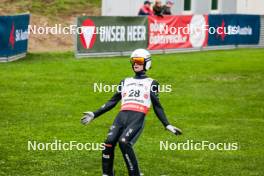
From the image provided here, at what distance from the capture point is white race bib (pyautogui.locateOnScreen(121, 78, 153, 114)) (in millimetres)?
11102

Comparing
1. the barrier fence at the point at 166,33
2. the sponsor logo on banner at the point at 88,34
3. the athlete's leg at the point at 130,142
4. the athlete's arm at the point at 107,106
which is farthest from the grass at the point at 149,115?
the athlete's leg at the point at 130,142

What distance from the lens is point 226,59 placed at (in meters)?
32.4

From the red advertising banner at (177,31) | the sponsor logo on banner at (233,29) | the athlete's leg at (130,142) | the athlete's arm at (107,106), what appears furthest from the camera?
the sponsor logo on banner at (233,29)

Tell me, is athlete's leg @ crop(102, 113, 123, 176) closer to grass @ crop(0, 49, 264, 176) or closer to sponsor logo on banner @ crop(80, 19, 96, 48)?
grass @ crop(0, 49, 264, 176)

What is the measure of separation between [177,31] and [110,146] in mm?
23788

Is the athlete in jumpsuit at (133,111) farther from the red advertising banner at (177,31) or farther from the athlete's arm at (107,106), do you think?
the red advertising banner at (177,31)

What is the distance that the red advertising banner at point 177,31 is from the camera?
33250mm

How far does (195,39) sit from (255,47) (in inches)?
228

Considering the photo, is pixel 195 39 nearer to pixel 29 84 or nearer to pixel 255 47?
pixel 255 47

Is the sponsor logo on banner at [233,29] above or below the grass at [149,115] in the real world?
above

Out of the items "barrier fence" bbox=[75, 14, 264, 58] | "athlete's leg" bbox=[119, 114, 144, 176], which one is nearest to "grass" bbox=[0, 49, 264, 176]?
"barrier fence" bbox=[75, 14, 264, 58]

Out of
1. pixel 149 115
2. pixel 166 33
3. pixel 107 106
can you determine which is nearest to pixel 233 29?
pixel 166 33

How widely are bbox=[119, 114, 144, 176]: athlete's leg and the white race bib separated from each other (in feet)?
0.65

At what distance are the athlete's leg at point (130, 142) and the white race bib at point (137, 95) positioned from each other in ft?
0.65
